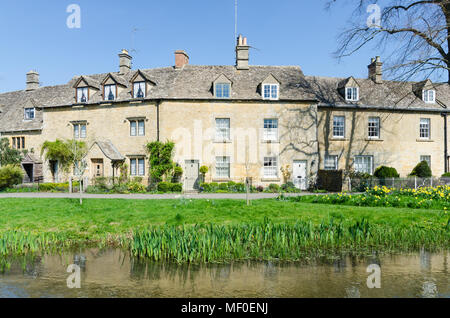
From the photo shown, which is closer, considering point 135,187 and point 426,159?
point 135,187

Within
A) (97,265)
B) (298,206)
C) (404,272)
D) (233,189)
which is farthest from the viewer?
(233,189)

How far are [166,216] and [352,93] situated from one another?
23.1 meters

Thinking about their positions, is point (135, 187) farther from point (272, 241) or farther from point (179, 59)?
point (272, 241)

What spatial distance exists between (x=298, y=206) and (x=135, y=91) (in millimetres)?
18846

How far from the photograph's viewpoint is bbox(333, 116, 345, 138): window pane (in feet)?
87.2

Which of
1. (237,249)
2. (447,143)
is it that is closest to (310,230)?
(237,249)

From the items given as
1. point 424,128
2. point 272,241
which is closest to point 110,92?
point 272,241

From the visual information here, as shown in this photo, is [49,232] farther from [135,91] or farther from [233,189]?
[135,91]

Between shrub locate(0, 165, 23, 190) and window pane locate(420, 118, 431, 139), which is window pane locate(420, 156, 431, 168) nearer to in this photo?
window pane locate(420, 118, 431, 139)

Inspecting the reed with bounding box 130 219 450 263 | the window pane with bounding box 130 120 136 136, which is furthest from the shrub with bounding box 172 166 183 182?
the reed with bounding box 130 219 450 263

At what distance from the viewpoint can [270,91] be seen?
24922mm

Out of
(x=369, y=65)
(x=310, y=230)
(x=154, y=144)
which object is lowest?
(x=310, y=230)

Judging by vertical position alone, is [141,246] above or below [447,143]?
below

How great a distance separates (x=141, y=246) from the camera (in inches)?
283
